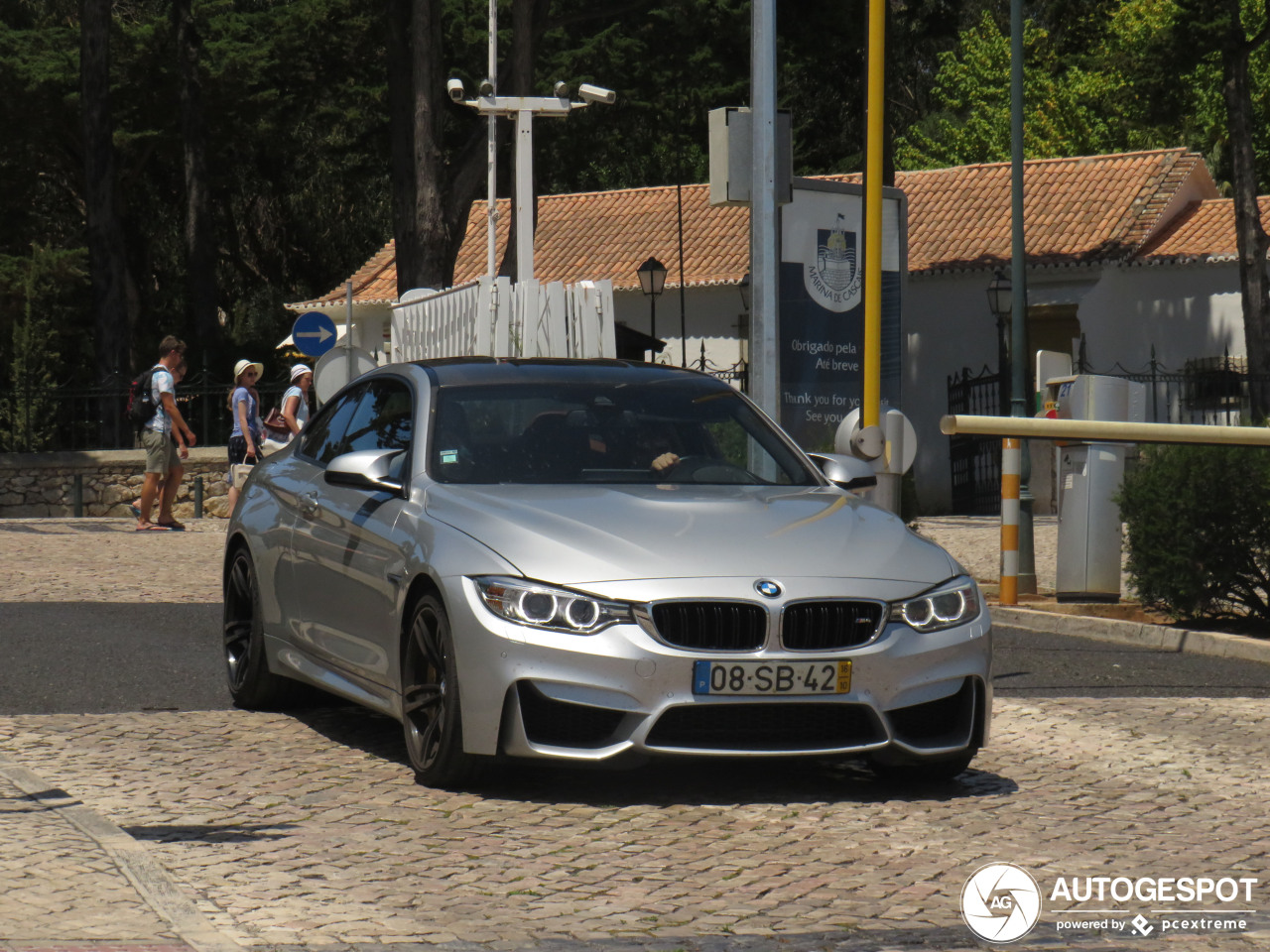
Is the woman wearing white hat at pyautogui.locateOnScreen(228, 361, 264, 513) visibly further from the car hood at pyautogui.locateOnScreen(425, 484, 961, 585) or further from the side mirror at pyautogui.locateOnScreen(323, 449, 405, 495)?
the car hood at pyautogui.locateOnScreen(425, 484, 961, 585)

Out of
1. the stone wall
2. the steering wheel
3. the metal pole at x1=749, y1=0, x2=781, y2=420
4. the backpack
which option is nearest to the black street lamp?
the stone wall

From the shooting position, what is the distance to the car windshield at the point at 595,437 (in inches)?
290

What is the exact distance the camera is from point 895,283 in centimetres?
1636

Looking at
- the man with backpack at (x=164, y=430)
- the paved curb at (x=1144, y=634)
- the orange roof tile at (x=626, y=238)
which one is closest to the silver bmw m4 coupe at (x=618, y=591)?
the paved curb at (x=1144, y=634)

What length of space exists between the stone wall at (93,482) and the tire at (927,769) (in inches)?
849

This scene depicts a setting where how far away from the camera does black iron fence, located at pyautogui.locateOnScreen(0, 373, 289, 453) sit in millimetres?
27797

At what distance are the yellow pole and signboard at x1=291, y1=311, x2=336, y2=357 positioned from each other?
644 inches

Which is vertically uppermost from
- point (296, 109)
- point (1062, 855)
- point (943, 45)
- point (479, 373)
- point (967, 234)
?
point (943, 45)

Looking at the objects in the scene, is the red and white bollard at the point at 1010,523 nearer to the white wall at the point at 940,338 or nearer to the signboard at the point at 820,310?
the signboard at the point at 820,310

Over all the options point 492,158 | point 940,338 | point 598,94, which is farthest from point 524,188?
point 940,338

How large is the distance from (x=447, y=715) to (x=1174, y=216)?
3677 cm

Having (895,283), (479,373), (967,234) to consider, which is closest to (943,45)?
(967,234)

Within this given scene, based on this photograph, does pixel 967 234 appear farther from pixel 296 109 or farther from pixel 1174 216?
pixel 296 109

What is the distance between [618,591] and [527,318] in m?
14.5
